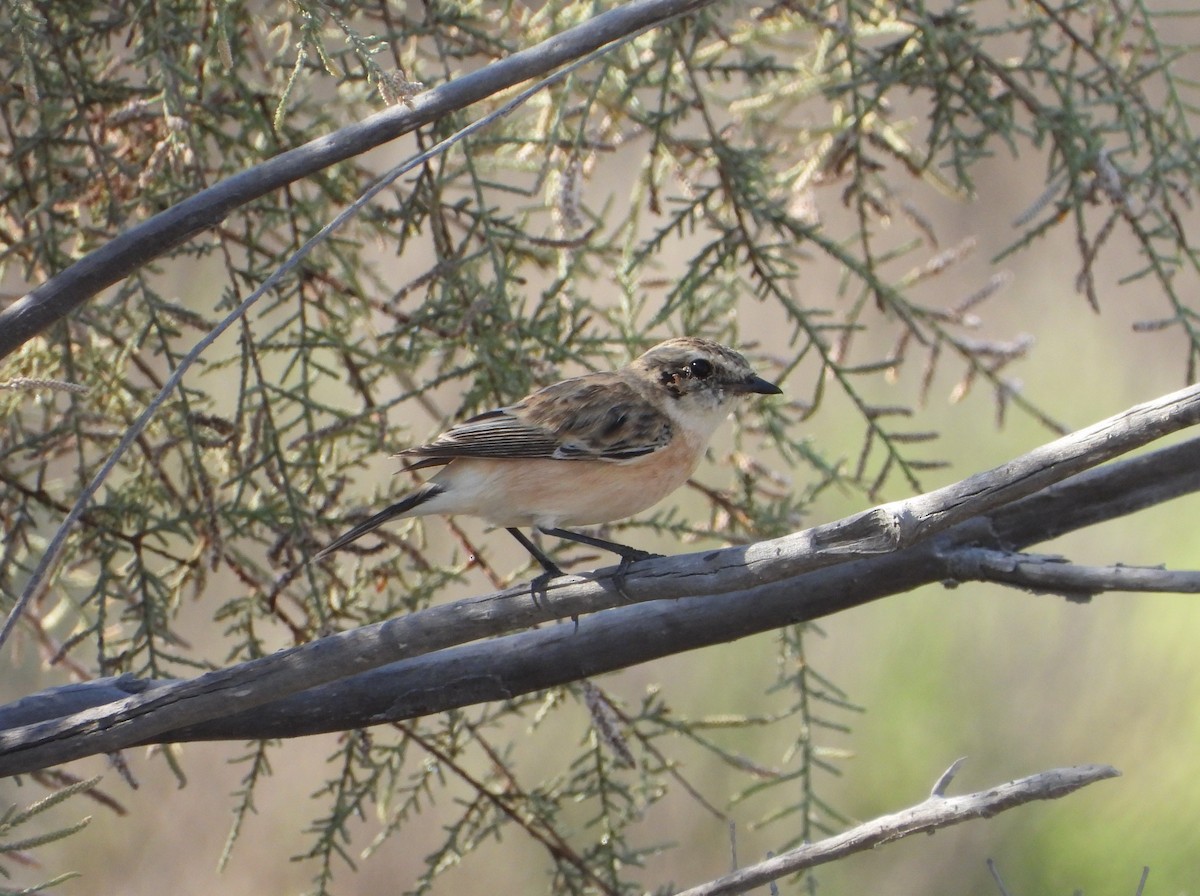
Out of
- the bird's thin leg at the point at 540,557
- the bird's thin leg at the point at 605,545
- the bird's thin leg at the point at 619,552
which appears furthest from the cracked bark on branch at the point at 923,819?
the bird's thin leg at the point at 540,557

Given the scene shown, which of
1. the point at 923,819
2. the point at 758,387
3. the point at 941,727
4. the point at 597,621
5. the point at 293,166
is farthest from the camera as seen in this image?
the point at 941,727

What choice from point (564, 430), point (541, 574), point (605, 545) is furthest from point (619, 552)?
point (564, 430)

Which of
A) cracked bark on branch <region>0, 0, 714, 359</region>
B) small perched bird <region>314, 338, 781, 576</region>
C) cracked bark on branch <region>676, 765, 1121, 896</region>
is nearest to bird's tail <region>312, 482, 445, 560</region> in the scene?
small perched bird <region>314, 338, 781, 576</region>

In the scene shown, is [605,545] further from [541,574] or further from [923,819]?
[923,819]

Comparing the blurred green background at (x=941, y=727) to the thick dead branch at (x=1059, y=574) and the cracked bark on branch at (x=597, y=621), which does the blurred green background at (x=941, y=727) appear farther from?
the thick dead branch at (x=1059, y=574)

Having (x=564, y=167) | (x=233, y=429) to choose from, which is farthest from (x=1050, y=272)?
(x=233, y=429)

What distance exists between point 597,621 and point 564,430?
813mm

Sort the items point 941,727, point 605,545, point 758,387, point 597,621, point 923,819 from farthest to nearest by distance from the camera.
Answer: point 941,727
point 758,387
point 605,545
point 597,621
point 923,819

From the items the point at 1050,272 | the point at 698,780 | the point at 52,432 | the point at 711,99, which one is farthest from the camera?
the point at 1050,272

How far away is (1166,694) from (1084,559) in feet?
2.73

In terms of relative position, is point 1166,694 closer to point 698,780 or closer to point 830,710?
point 830,710

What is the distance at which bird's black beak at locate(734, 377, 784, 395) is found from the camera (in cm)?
348

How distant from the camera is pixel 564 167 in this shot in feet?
11.9

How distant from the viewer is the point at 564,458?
136 inches
